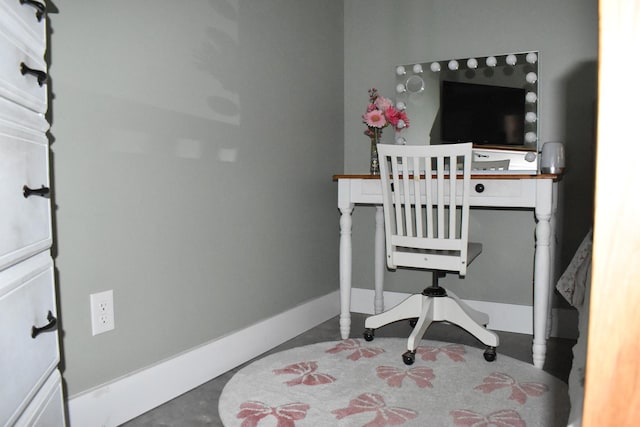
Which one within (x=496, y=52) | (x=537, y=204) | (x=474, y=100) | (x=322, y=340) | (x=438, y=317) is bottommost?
(x=322, y=340)

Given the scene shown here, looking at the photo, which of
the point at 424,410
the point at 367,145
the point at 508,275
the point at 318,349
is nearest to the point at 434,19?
the point at 367,145

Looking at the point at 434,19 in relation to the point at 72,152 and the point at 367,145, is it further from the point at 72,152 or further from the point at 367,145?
the point at 72,152

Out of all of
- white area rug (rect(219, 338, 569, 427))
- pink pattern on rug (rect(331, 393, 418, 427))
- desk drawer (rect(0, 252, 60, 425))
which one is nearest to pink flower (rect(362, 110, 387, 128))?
white area rug (rect(219, 338, 569, 427))

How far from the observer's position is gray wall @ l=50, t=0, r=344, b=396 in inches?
55.3

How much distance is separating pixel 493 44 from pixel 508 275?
47.7 inches

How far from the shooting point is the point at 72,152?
1379 mm

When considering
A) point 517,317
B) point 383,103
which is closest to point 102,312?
point 383,103

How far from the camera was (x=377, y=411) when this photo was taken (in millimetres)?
1605

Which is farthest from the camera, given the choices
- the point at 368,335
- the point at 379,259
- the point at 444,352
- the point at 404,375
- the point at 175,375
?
the point at 379,259

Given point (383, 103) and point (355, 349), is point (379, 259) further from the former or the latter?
point (383, 103)

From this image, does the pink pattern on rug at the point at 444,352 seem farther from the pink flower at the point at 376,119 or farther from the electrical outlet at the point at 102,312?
the electrical outlet at the point at 102,312

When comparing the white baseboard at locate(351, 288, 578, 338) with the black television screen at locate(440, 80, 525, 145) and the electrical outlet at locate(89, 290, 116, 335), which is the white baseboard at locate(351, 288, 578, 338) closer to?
the black television screen at locate(440, 80, 525, 145)

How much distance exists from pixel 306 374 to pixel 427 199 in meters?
0.87

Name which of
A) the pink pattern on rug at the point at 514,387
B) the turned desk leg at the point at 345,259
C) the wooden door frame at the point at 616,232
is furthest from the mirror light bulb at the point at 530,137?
the wooden door frame at the point at 616,232
